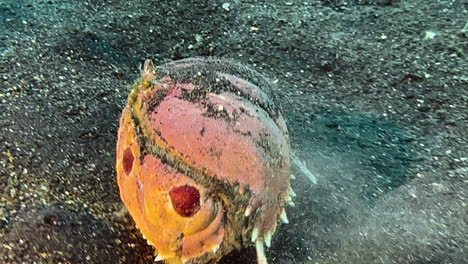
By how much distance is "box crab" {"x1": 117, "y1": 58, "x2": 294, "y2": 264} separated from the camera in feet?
3.72

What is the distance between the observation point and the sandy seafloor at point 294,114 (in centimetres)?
147

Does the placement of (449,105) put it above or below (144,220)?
below

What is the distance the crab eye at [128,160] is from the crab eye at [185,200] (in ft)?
0.55

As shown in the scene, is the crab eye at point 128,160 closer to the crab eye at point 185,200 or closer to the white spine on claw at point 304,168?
the crab eye at point 185,200

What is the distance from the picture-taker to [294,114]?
6.74ft

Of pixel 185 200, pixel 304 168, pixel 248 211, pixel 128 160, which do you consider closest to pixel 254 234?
pixel 248 211

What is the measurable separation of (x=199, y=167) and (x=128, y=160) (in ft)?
0.71

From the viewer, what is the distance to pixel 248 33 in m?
2.56

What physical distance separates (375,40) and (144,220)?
1.78 metres

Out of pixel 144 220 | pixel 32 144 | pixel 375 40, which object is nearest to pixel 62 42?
pixel 32 144

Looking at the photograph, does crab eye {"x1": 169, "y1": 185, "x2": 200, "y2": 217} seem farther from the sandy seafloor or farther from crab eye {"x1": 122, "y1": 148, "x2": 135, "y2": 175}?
the sandy seafloor

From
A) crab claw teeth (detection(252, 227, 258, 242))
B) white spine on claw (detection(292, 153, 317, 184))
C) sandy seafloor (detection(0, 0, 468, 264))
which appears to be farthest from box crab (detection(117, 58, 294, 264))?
white spine on claw (detection(292, 153, 317, 184))

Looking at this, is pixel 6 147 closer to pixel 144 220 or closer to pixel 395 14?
pixel 144 220

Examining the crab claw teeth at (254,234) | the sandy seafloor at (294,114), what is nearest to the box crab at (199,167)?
the crab claw teeth at (254,234)
